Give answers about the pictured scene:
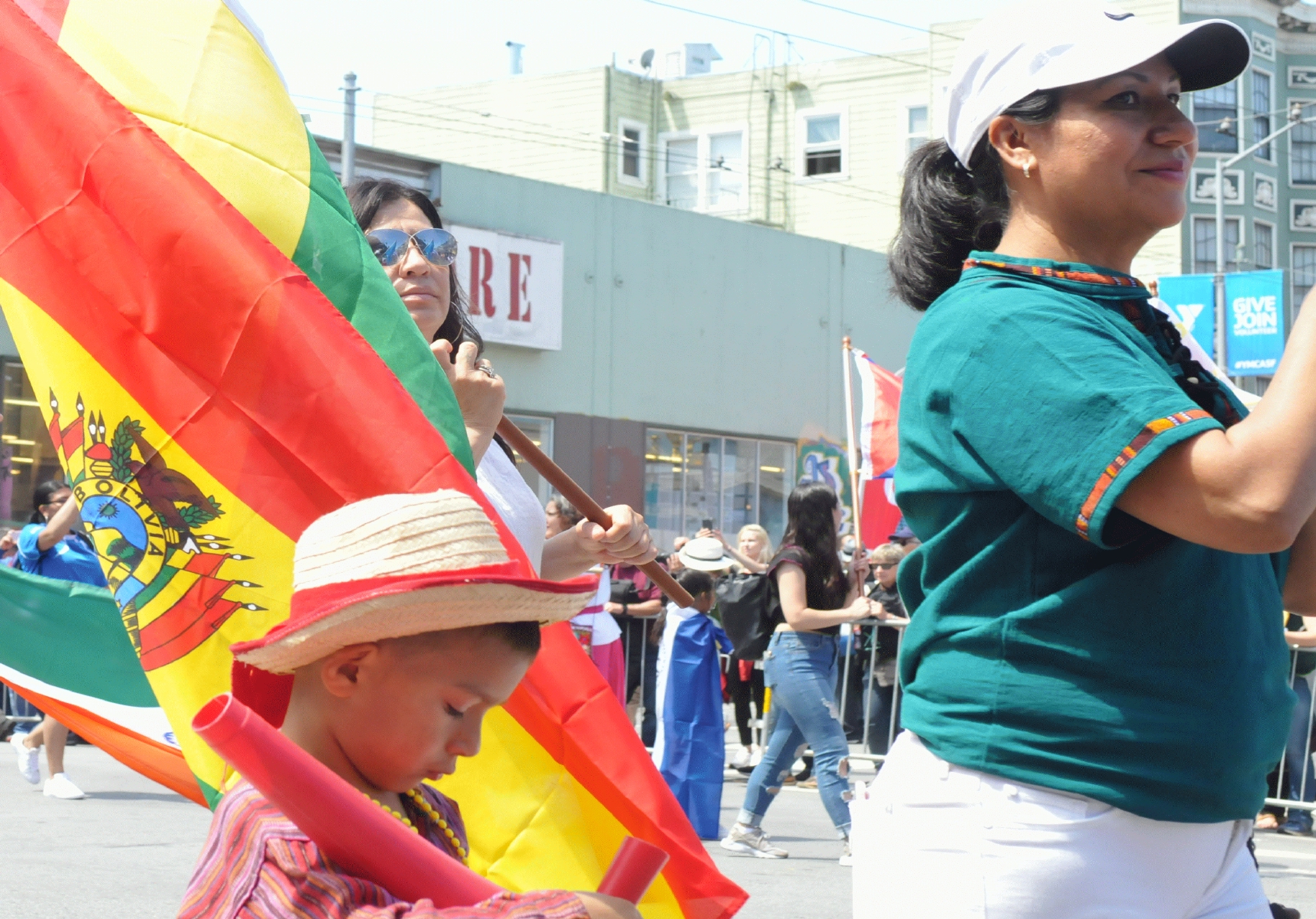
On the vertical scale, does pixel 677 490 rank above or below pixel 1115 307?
below

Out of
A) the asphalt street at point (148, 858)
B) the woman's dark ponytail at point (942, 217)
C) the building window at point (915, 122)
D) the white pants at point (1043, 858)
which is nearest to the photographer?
the white pants at point (1043, 858)

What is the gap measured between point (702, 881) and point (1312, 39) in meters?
43.0

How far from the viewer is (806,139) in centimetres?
3875

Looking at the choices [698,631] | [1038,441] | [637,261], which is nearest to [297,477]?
[1038,441]

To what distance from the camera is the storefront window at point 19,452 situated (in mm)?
18578

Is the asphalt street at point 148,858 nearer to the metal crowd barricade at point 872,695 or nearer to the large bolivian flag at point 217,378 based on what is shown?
the metal crowd barricade at point 872,695

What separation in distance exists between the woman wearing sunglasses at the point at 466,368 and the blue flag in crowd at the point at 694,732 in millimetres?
5778

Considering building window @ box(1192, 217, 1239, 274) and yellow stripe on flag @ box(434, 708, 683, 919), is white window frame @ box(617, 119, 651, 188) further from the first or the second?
yellow stripe on flag @ box(434, 708, 683, 919)

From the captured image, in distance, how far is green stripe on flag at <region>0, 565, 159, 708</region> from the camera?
3.82 meters

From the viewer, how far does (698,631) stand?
999 centimetres

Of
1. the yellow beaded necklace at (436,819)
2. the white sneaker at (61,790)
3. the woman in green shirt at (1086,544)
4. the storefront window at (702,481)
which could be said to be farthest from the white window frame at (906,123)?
the yellow beaded necklace at (436,819)

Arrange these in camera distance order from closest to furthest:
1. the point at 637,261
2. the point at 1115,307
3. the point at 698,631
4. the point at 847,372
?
1. the point at 1115,307
2. the point at 698,631
3. the point at 847,372
4. the point at 637,261

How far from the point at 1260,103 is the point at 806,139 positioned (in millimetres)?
11503

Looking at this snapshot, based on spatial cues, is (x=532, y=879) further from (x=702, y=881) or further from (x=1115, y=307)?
(x=1115, y=307)
